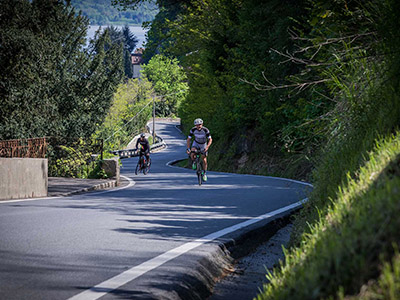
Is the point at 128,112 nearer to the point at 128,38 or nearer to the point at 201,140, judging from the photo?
the point at 201,140

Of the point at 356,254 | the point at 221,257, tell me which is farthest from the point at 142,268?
the point at 356,254

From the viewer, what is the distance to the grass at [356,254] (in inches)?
110

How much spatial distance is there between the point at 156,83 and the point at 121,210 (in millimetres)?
121721

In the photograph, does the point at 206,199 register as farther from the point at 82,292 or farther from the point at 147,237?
the point at 82,292

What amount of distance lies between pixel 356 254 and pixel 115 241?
4.88 meters

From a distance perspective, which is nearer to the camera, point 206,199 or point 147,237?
point 147,237

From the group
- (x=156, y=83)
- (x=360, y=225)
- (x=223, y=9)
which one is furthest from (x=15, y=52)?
(x=156, y=83)

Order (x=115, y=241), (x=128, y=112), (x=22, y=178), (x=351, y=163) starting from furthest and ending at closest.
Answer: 1. (x=128, y=112)
2. (x=22, y=178)
3. (x=115, y=241)
4. (x=351, y=163)

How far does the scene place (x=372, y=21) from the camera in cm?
717

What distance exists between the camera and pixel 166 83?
133000 mm

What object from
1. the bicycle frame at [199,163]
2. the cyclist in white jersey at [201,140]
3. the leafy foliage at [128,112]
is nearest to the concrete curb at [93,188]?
the cyclist in white jersey at [201,140]

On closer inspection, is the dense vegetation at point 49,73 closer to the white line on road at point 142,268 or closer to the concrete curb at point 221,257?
the concrete curb at point 221,257

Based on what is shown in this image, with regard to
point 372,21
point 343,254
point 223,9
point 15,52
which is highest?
point 223,9

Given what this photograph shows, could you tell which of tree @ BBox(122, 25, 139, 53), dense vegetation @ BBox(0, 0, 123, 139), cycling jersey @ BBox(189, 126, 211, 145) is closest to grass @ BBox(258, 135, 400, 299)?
cycling jersey @ BBox(189, 126, 211, 145)
